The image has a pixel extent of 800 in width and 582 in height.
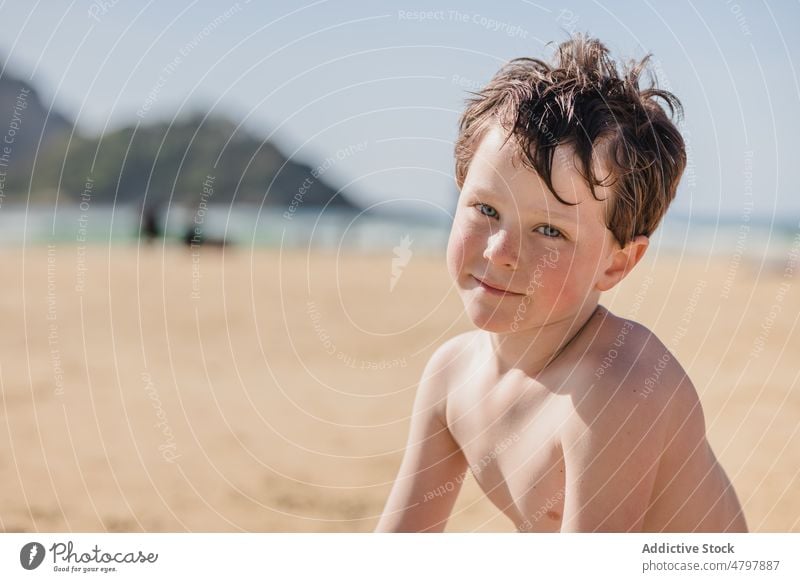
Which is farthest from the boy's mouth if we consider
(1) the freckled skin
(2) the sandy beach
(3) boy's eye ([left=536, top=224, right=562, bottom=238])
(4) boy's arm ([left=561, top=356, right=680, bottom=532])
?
(2) the sandy beach

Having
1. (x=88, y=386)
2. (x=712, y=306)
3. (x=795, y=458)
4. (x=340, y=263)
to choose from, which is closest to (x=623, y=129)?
(x=795, y=458)

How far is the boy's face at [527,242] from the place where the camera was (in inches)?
66.6

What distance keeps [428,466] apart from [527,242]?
57 cm

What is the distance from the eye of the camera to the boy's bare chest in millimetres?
1726

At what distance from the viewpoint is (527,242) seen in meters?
1.71

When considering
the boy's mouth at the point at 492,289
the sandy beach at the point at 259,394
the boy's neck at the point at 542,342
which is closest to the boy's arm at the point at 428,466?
the boy's neck at the point at 542,342

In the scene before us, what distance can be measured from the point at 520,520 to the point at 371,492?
1853mm

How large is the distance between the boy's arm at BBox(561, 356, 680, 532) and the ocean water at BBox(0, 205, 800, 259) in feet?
50.1

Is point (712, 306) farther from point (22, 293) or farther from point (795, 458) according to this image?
point (22, 293)

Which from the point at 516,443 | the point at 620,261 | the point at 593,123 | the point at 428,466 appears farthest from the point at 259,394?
the point at 593,123

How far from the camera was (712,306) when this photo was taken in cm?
941

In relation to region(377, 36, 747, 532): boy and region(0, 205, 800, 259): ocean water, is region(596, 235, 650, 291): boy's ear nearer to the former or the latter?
region(377, 36, 747, 532): boy

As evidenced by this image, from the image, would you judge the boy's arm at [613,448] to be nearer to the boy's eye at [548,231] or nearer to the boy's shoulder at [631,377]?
the boy's shoulder at [631,377]

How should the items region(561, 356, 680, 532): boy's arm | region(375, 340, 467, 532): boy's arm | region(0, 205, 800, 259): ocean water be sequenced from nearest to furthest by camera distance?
region(561, 356, 680, 532): boy's arm < region(375, 340, 467, 532): boy's arm < region(0, 205, 800, 259): ocean water
